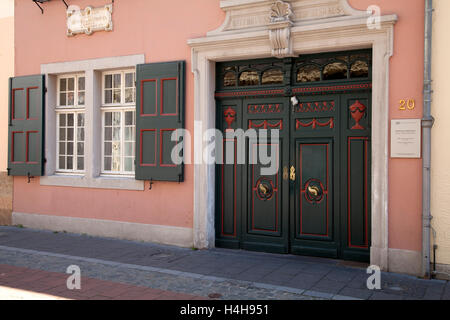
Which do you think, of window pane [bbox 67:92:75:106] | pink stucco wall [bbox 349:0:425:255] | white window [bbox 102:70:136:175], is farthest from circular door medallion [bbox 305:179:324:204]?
window pane [bbox 67:92:75:106]

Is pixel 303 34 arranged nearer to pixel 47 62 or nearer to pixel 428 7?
pixel 428 7

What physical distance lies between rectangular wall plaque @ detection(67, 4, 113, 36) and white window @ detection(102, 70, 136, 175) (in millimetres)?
849

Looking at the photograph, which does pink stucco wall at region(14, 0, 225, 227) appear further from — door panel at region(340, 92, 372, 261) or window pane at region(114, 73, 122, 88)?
door panel at region(340, 92, 372, 261)

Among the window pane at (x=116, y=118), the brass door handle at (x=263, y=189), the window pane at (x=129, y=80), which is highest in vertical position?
the window pane at (x=129, y=80)

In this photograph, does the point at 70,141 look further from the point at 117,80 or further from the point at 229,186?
the point at 229,186

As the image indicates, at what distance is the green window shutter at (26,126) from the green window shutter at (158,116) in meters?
2.34

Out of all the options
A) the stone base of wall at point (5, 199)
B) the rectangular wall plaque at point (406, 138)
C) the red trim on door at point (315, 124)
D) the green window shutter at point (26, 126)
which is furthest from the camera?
the stone base of wall at point (5, 199)

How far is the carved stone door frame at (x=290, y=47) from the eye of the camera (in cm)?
626

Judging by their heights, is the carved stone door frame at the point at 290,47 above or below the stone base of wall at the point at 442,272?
above

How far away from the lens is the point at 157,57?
8.12m

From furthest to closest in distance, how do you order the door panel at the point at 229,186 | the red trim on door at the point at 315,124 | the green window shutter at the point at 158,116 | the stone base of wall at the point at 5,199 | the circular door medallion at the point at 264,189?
the stone base of wall at the point at 5,199
the green window shutter at the point at 158,116
the door panel at the point at 229,186
the circular door medallion at the point at 264,189
the red trim on door at the point at 315,124

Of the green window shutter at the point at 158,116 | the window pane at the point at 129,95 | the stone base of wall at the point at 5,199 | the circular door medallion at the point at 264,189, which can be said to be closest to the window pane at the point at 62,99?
the window pane at the point at 129,95

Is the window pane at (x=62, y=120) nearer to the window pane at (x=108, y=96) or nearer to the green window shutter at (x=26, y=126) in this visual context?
the green window shutter at (x=26, y=126)

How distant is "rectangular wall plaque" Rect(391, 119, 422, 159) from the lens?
604 centimetres
